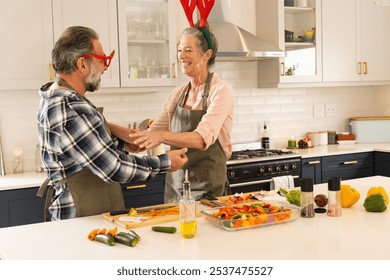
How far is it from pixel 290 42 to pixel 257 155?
116 centimetres

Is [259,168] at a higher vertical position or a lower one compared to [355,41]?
lower

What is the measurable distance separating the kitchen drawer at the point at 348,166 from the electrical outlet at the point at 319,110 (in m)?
0.74

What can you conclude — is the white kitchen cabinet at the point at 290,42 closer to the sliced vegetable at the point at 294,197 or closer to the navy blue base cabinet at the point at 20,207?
the navy blue base cabinet at the point at 20,207

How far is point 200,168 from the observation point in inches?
124

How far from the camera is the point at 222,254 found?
1878 millimetres

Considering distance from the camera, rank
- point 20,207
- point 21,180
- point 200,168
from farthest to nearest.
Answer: point 21,180, point 20,207, point 200,168

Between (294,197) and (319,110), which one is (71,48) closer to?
(294,197)

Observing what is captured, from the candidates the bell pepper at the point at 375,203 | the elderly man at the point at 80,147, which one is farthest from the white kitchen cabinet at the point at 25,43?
the bell pepper at the point at 375,203

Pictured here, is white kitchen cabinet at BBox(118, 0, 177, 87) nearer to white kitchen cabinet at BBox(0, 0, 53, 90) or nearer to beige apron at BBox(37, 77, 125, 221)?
white kitchen cabinet at BBox(0, 0, 53, 90)

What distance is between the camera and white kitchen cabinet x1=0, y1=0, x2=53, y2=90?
388 cm

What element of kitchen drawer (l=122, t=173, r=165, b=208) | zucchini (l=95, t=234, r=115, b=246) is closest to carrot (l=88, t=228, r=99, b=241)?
zucchini (l=95, t=234, r=115, b=246)

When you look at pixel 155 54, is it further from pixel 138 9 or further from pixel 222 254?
pixel 222 254

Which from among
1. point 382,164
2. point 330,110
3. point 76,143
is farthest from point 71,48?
point 330,110
